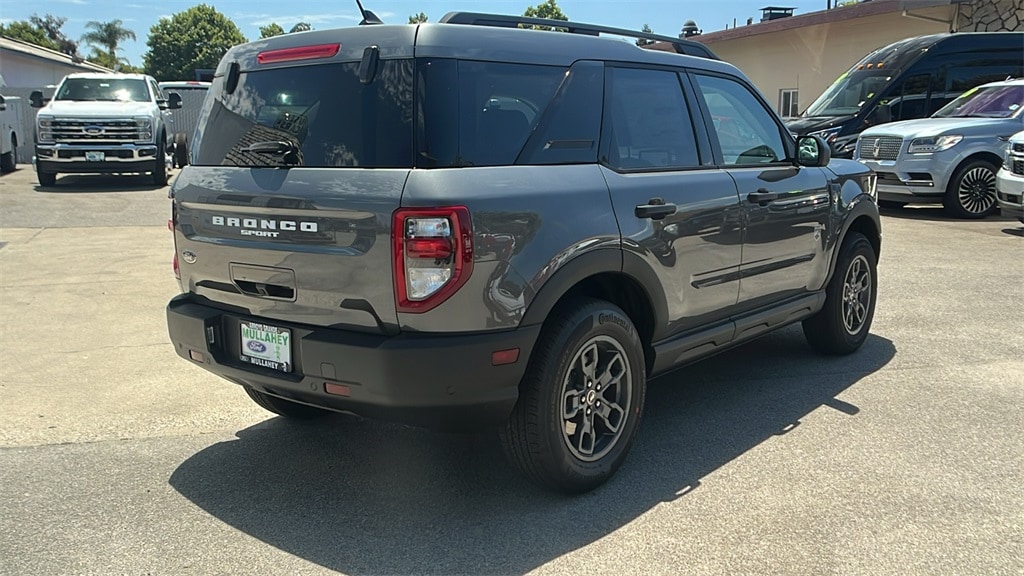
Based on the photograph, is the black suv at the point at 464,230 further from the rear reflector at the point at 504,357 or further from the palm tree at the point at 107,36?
the palm tree at the point at 107,36

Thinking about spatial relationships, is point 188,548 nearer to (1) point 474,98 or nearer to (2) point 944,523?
(1) point 474,98

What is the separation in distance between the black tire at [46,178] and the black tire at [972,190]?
618 inches

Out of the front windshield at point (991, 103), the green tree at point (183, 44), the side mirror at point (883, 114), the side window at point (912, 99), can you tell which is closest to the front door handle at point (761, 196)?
the front windshield at point (991, 103)

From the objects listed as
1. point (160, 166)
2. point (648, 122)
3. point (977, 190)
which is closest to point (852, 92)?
point (977, 190)

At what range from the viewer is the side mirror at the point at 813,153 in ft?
16.8

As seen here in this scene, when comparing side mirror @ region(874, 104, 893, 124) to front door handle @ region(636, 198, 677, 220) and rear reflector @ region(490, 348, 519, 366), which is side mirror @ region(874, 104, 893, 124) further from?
rear reflector @ region(490, 348, 519, 366)

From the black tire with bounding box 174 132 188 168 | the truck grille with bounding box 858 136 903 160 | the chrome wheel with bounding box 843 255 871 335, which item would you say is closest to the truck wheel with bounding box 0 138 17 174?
the black tire with bounding box 174 132 188 168

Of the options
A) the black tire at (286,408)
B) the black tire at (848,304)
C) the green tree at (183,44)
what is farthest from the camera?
the green tree at (183,44)

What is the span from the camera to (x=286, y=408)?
4.55 meters

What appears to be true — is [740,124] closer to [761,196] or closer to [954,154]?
[761,196]

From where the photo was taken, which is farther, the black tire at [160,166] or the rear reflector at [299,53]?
the black tire at [160,166]

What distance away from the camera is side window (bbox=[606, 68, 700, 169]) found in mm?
3959

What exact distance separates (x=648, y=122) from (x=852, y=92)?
1262cm

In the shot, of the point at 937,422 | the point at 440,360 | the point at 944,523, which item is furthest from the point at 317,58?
the point at 937,422
